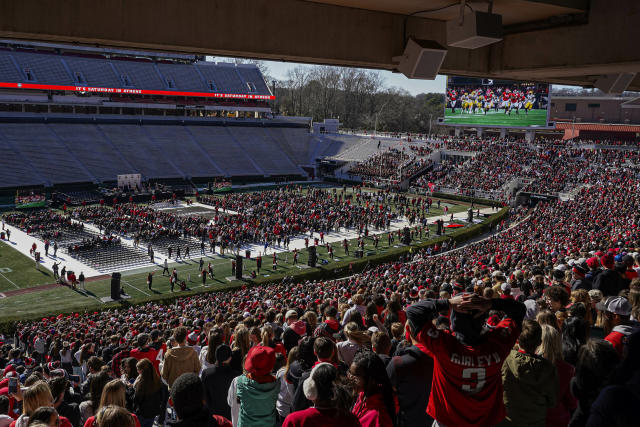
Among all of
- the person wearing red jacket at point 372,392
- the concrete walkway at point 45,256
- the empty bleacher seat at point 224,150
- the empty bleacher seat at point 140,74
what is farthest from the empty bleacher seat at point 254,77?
the person wearing red jacket at point 372,392

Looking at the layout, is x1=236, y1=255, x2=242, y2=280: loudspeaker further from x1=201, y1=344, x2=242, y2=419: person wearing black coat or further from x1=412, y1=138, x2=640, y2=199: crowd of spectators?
x1=412, y1=138, x2=640, y2=199: crowd of spectators

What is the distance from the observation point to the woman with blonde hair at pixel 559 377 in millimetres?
4246

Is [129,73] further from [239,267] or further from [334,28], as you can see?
[334,28]

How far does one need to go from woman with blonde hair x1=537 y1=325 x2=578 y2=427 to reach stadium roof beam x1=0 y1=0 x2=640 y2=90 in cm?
290

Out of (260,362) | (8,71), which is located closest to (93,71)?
(8,71)

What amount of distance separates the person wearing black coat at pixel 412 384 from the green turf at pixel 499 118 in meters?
54.5

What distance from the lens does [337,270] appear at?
25.8m

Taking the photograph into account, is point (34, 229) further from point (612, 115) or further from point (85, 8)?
point (612, 115)

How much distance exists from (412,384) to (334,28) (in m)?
3.69

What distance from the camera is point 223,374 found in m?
4.92

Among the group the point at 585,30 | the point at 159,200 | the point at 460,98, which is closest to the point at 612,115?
the point at 460,98

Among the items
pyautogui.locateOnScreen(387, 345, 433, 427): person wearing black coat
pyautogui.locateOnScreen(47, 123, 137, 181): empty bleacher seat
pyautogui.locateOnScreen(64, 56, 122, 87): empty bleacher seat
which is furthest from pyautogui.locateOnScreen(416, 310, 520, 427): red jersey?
pyautogui.locateOnScreen(64, 56, 122, 87): empty bleacher seat

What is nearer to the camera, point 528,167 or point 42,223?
point 42,223

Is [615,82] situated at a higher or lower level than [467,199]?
higher
